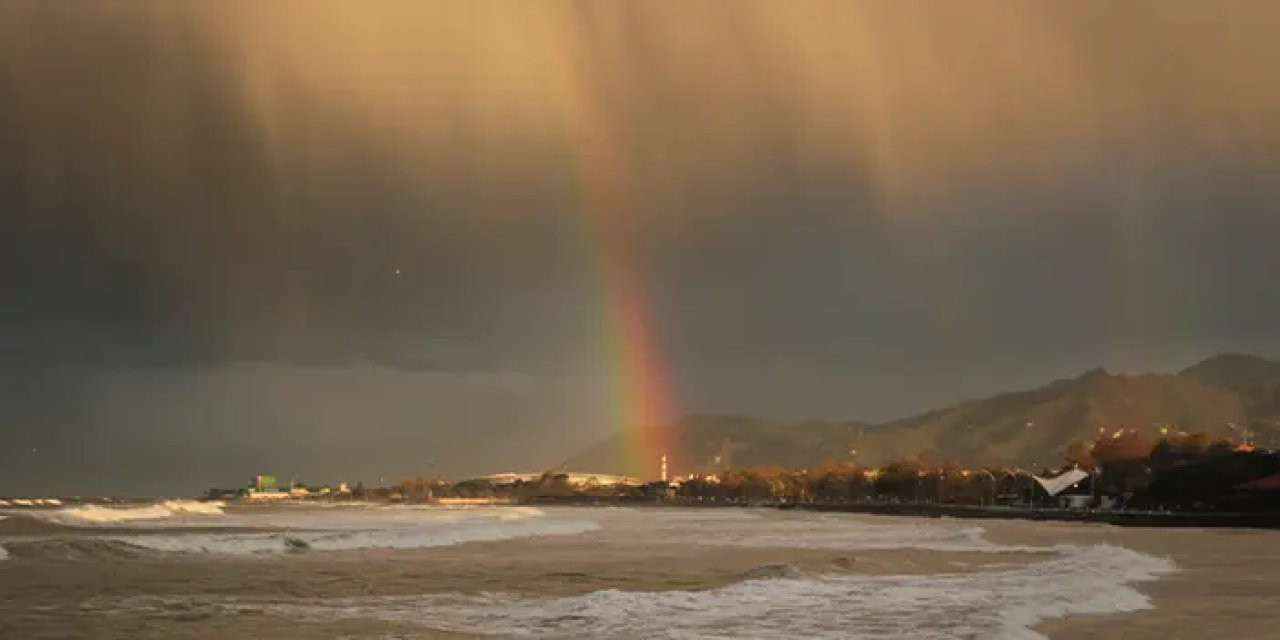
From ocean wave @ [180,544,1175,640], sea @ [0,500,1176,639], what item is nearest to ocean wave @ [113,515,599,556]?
sea @ [0,500,1176,639]

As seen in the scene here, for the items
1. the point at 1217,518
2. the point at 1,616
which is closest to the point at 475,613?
the point at 1,616

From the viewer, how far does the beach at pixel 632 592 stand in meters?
28.8

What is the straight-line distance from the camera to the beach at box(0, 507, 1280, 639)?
28828 mm

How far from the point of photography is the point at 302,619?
30406 millimetres

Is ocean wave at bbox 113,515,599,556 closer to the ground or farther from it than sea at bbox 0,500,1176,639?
farther from it

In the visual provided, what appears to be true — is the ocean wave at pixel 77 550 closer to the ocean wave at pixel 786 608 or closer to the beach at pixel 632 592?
the beach at pixel 632 592

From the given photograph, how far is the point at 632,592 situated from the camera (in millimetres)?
37594

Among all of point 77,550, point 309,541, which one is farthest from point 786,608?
point 309,541

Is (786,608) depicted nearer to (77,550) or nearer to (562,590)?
(562,590)

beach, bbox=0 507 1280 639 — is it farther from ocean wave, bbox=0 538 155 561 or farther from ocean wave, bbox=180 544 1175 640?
ocean wave, bbox=0 538 155 561

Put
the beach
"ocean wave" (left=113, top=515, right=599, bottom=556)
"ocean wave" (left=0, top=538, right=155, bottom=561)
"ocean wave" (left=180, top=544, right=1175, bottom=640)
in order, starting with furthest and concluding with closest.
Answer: "ocean wave" (left=113, top=515, right=599, bottom=556) → "ocean wave" (left=0, top=538, right=155, bottom=561) → the beach → "ocean wave" (left=180, top=544, right=1175, bottom=640)

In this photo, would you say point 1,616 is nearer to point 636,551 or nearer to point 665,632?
point 665,632

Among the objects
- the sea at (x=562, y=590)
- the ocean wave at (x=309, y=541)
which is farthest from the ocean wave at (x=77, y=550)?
the ocean wave at (x=309, y=541)

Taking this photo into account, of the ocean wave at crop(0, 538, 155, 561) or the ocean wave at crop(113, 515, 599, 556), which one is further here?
the ocean wave at crop(113, 515, 599, 556)
